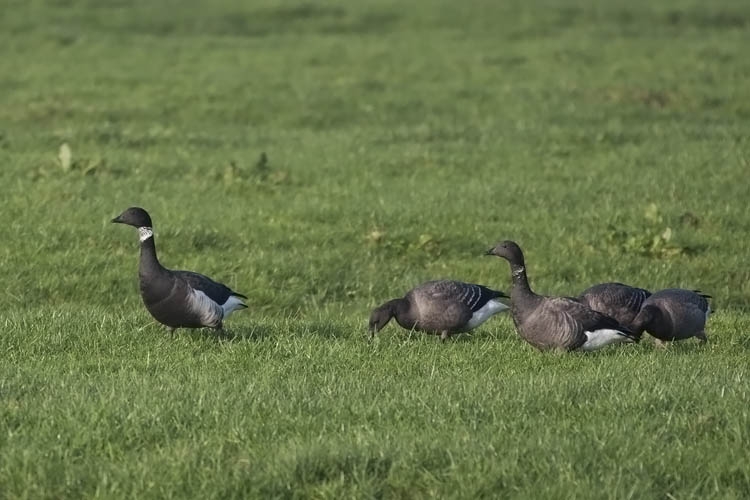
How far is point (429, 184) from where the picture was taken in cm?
1927

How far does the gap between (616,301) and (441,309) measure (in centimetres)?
156

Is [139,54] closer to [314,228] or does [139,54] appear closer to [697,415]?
[314,228]

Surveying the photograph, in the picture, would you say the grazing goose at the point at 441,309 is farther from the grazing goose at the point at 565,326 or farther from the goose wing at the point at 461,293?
the grazing goose at the point at 565,326

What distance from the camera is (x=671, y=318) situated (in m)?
11.4

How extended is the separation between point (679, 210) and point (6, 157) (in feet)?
32.7

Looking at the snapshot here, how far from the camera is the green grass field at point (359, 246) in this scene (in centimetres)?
791

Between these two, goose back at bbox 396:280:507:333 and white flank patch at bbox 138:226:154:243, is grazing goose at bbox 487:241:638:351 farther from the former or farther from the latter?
white flank patch at bbox 138:226:154:243

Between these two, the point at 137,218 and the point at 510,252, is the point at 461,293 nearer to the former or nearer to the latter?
the point at 510,252

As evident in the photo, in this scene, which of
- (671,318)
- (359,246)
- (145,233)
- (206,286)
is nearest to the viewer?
(671,318)

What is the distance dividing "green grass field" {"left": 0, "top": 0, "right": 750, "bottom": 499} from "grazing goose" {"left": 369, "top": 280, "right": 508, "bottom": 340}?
211 millimetres

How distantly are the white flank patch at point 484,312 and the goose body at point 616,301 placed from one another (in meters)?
0.76

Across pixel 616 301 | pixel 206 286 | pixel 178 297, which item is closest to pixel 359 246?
pixel 206 286

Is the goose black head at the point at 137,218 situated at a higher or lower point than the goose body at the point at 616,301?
higher

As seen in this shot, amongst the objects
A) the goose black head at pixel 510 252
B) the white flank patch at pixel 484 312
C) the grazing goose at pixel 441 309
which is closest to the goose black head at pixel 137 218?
the grazing goose at pixel 441 309
